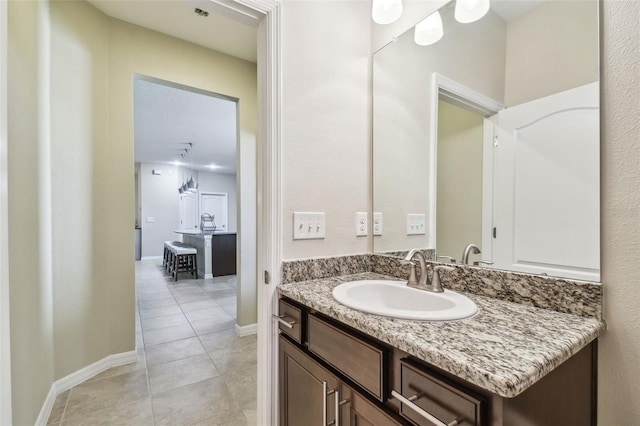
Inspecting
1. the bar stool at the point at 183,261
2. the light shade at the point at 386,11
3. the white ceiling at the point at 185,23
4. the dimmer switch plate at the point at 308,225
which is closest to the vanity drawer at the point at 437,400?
the dimmer switch plate at the point at 308,225

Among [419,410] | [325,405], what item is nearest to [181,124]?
[325,405]

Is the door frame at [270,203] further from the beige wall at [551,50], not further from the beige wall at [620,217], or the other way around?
the beige wall at [620,217]

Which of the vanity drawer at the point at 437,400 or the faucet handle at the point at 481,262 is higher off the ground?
the faucet handle at the point at 481,262

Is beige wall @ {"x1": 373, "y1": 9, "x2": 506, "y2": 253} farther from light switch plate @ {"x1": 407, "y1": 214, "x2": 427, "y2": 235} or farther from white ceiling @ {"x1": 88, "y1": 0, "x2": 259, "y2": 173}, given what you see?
white ceiling @ {"x1": 88, "y1": 0, "x2": 259, "y2": 173}

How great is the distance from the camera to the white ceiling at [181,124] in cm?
347

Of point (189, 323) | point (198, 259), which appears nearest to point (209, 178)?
point (198, 259)

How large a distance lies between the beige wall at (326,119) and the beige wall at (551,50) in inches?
26.1

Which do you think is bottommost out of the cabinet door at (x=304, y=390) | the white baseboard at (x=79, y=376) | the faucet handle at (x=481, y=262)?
the white baseboard at (x=79, y=376)

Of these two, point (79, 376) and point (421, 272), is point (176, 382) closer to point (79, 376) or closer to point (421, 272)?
point (79, 376)

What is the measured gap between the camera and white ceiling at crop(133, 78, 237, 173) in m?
3.47

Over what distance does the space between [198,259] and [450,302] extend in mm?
5369

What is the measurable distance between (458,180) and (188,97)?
3485mm

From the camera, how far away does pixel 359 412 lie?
2.60ft

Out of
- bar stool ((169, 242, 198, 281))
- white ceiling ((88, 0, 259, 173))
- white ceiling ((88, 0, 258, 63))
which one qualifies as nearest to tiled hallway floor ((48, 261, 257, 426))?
bar stool ((169, 242, 198, 281))
